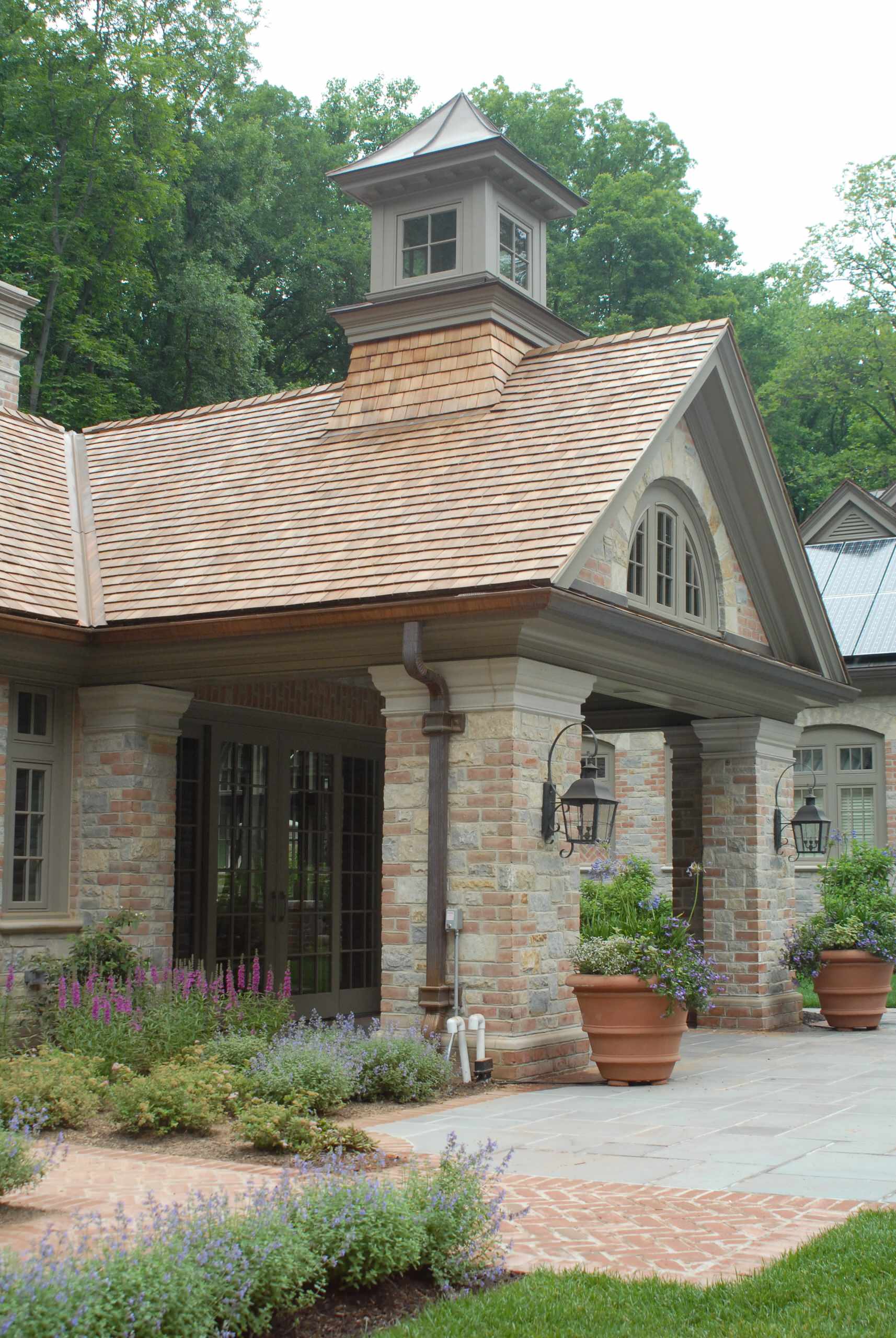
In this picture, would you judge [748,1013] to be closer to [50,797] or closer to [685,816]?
[685,816]

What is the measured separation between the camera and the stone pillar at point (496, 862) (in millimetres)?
9562

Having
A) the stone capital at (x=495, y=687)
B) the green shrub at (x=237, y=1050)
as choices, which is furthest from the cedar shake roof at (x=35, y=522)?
the green shrub at (x=237, y=1050)

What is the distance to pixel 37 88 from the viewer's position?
2556 cm

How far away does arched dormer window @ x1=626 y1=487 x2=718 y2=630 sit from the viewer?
38.1 feet

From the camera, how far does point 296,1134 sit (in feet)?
23.4

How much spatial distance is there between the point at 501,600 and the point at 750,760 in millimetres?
4854

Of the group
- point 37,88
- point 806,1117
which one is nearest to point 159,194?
point 37,88

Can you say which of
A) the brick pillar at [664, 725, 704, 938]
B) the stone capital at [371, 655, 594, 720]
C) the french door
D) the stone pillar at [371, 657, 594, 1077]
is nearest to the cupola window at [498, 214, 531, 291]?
the brick pillar at [664, 725, 704, 938]

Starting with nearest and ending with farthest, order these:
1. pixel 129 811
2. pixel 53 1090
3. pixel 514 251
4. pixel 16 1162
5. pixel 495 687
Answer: pixel 16 1162 < pixel 53 1090 < pixel 495 687 < pixel 129 811 < pixel 514 251

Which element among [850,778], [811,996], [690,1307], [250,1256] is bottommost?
[811,996]

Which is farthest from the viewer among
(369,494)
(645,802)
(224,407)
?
(645,802)

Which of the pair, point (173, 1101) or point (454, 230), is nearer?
point (173, 1101)

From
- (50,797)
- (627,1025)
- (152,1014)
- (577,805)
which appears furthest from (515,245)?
(152,1014)

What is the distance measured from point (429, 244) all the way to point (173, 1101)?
8905 millimetres
